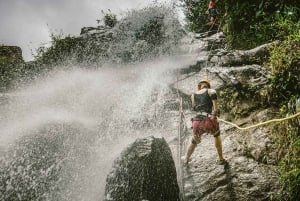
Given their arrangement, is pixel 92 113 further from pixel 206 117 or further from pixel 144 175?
pixel 206 117

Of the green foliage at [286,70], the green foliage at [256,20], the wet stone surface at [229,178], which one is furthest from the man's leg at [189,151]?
the green foliage at [256,20]

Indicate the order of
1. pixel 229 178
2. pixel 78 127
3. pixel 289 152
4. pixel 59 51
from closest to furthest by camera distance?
pixel 289 152 < pixel 229 178 < pixel 78 127 < pixel 59 51

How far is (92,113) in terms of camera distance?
472 inches

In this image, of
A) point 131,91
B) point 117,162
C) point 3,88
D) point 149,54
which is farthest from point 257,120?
point 3,88

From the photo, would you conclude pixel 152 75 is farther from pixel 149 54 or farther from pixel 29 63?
pixel 29 63

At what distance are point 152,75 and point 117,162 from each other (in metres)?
6.42

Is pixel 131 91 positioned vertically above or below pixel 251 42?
below

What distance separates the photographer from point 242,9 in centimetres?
1175

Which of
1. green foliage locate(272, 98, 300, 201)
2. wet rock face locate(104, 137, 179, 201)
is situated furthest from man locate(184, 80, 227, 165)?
green foliage locate(272, 98, 300, 201)

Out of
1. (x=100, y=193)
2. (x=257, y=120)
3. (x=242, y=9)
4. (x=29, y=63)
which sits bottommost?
(x=100, y=193)

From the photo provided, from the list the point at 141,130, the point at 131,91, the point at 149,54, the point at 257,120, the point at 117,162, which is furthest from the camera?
the point at 149,54

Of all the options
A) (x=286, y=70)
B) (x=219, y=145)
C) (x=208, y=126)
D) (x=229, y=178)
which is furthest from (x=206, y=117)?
(x=286, y=70)

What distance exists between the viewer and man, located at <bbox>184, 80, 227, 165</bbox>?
6.91 m

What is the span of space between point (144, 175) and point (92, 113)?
17.7ft
